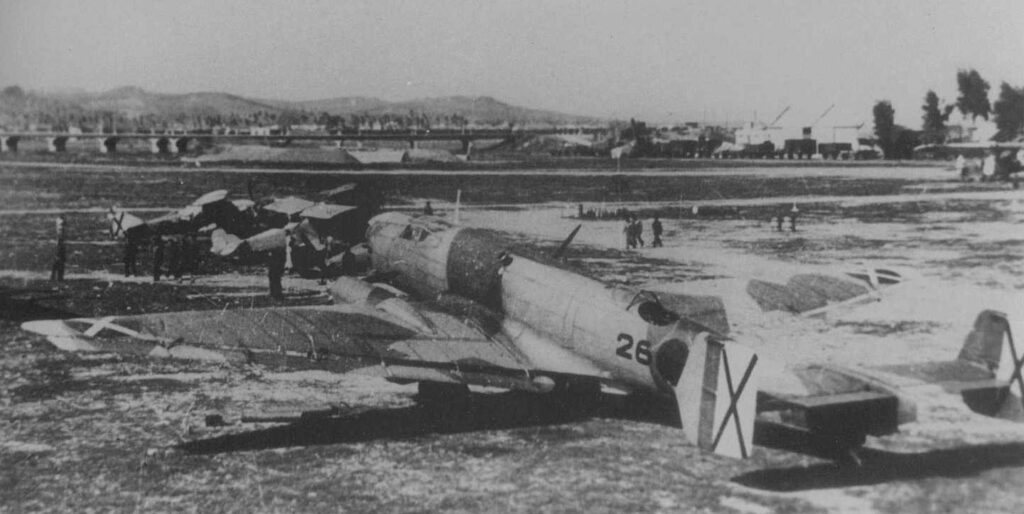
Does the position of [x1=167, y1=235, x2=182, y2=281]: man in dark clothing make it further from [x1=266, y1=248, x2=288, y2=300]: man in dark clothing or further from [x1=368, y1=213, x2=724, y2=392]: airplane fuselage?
[x1=368, y1=213, x2=724, y2=392]: airplane fuselage

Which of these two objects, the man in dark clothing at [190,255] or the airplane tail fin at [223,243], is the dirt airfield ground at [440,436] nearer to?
the man in dark clothing at [190,255]

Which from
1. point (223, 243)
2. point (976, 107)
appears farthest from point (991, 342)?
Answer: point (223, 243)

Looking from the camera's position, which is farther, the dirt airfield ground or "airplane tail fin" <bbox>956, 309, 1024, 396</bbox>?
"airplane tail fin" <bbox>956, 309, 1024, 396</bbox>

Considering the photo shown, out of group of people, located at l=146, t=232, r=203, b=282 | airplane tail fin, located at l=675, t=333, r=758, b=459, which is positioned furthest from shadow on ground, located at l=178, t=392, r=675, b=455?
group of people, located at l=146, t=232, r=203, b=282

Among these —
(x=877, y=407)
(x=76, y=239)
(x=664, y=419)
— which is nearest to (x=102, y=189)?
(x=76, y=239)

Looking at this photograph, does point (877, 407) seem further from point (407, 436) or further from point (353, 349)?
point (353, 349)
